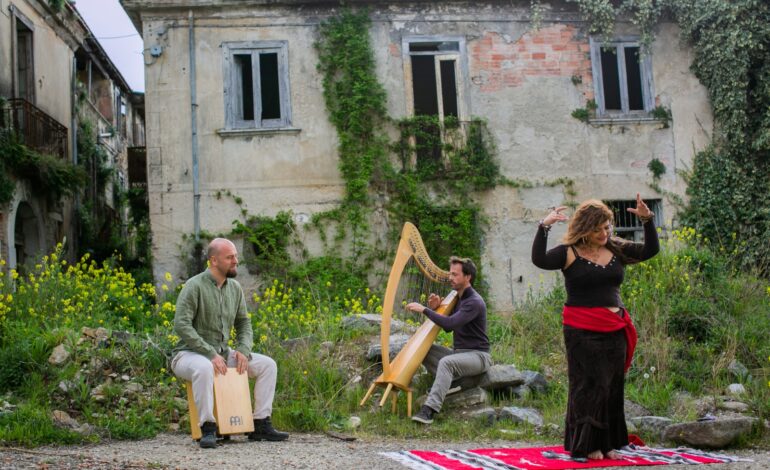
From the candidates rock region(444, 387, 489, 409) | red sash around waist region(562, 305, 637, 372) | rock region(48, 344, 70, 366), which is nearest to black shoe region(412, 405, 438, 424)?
rock region(444, 387, 489, 409)

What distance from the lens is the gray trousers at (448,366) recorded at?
882 cm

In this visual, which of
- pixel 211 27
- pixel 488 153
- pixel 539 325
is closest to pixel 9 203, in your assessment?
pixel 211 27

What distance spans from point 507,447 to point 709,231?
1004cm

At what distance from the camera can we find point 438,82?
16297 millimetres

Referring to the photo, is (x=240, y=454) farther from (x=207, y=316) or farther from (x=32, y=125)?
(x=32, y=125)

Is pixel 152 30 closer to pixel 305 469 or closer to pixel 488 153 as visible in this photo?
pixel 488 153

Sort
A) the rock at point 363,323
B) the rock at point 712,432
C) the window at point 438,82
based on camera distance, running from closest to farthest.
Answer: the rock at point 712,432
the rock at point 363,323
the window at point 438,82

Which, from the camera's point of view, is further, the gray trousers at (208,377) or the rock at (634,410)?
the rock at (634,410)

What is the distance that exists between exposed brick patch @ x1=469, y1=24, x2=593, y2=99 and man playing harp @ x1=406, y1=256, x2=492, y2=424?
7.80m

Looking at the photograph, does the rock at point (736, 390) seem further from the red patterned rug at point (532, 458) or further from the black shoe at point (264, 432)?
the black shoe at point (264, 432)

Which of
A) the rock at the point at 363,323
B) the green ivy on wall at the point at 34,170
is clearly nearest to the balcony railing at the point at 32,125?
the green ivy on wall at the point at 34,170

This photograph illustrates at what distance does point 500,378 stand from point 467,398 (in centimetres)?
47

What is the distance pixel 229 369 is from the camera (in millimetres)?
7633

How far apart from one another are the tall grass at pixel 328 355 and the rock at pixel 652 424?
597mm
